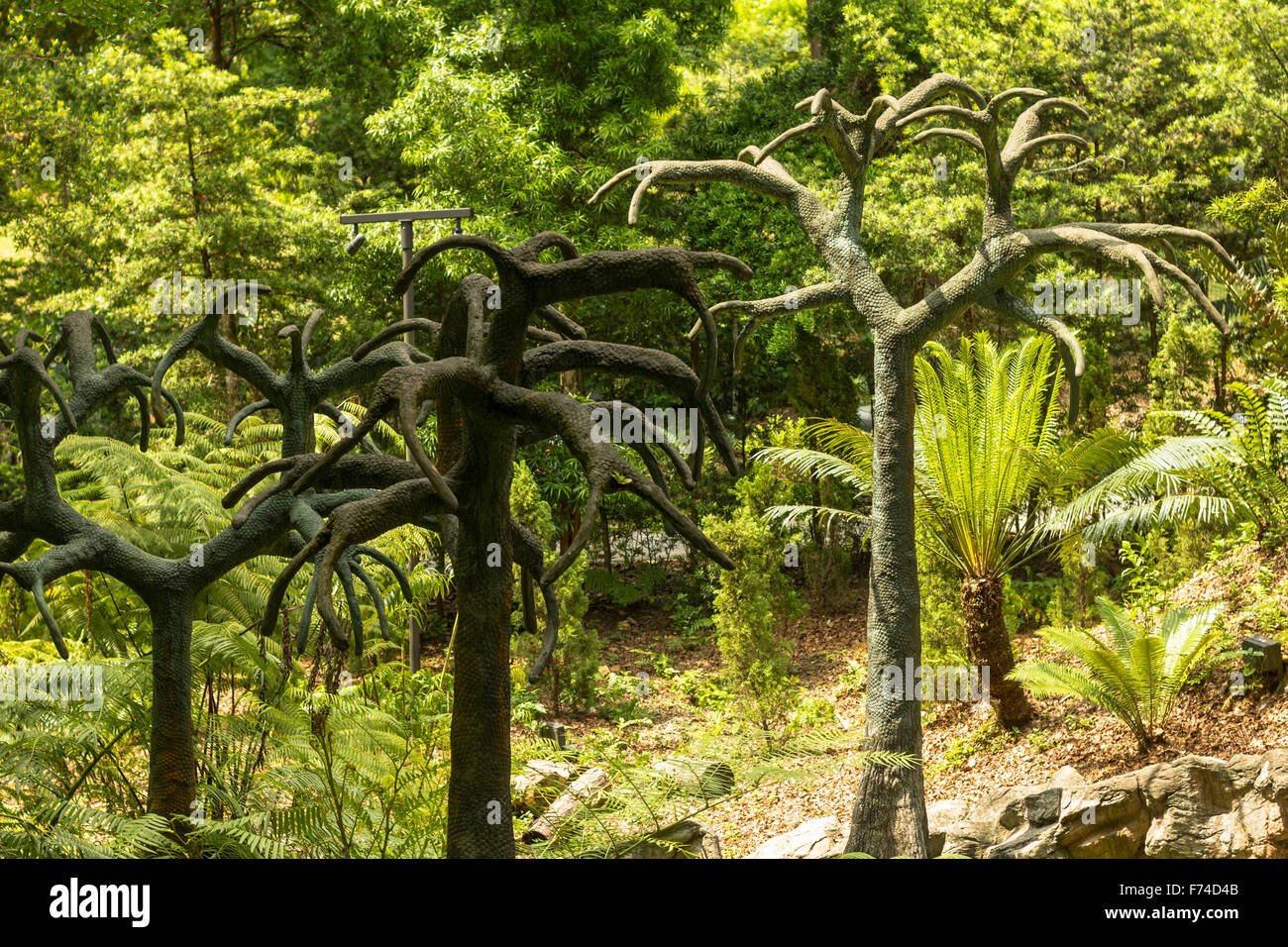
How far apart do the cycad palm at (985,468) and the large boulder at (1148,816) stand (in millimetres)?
1866

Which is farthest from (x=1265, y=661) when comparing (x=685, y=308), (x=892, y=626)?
(x=685, y=308)

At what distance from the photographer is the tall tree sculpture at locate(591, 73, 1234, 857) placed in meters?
5.96

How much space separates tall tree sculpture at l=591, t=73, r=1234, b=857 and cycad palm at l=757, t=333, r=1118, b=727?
2.36 meters

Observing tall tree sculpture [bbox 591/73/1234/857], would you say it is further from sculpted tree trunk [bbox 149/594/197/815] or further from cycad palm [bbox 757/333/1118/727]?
sculpted tree trunk [bbox 149/594/197/815]

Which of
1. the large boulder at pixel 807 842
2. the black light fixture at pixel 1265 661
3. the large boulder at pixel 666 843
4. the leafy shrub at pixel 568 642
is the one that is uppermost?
the leafy shrub at pixel 568 642

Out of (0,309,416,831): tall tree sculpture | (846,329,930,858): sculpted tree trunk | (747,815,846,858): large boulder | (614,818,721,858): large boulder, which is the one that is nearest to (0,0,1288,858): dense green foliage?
(747,815,846,858): large boulder

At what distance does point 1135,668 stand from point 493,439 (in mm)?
5397

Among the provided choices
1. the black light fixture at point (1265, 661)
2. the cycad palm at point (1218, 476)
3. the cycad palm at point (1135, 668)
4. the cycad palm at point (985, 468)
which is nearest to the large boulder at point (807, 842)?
the cycad palm at point (1135, 668)

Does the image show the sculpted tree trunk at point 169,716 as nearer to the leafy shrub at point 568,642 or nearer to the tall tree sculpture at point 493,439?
the tall tree sculpture at point 493,439

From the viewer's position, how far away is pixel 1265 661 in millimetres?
6996

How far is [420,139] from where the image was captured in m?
11.7

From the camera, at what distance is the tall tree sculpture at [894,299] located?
235 inches

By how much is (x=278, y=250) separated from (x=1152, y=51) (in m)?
10.2

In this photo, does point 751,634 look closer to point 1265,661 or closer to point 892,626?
point 892,626
